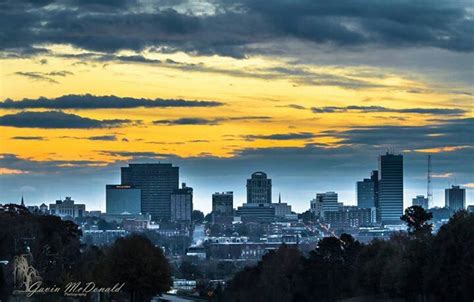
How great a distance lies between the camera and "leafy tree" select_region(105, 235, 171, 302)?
9109 cm

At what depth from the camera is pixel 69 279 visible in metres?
88.2

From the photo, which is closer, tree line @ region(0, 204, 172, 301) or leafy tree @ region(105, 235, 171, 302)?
tree line @ region(0, 204, 172, 301)

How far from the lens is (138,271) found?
91875mm

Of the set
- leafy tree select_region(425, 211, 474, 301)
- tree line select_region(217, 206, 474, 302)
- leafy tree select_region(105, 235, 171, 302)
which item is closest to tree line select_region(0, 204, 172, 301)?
leafy tree select_region(105, 235, 171, 302)

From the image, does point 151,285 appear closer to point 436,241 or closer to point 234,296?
point 436,241

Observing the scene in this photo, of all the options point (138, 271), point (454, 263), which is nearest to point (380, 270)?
point (138, 271)

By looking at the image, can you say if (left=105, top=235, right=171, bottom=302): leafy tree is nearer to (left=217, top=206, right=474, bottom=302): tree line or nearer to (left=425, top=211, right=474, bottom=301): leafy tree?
(left=217, top=206, right=474, bottom=302): tree line

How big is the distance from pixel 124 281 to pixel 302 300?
3812cm

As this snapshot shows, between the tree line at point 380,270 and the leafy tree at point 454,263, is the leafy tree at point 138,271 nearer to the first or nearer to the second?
the tree line at point 380,270

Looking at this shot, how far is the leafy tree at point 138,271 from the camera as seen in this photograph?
91088 millimetres

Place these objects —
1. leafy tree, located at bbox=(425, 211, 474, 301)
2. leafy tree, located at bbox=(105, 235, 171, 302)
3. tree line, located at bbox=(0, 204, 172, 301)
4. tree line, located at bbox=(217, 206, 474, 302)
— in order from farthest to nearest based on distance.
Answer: leafy tree, located at bbox=(105, 235, 171, 302), tree line, located at bbox=(0, 204, 172, 301), tree line, located at bbox=(217, 206, 474, 302), leafy tree, located at bbox=(425, 211, 474, 301)

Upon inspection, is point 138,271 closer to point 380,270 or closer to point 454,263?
point 454,263

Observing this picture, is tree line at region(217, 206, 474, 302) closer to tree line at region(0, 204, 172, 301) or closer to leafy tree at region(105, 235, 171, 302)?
leafy tree at region(105, 235, 171, 302)

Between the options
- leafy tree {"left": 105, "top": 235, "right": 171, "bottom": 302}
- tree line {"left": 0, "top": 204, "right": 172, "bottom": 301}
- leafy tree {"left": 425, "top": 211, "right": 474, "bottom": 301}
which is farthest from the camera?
leafy tree {"left": 105, "top": 235, "right": 171, "bottom": 302}
